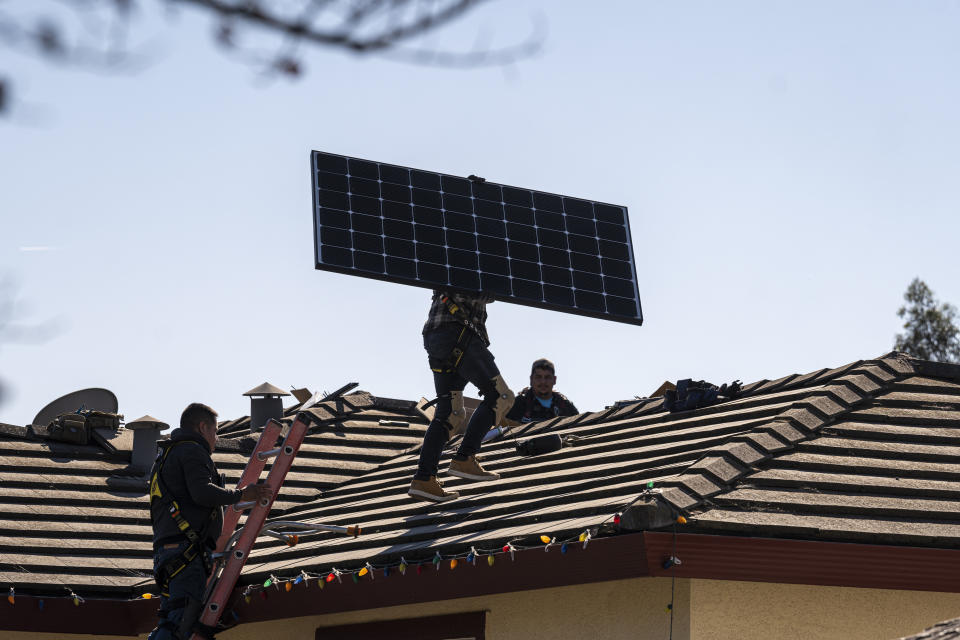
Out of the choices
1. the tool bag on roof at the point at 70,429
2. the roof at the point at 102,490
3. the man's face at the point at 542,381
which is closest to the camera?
the roof at the point at 102,490

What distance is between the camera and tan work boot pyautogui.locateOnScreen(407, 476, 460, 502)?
10.0 metres

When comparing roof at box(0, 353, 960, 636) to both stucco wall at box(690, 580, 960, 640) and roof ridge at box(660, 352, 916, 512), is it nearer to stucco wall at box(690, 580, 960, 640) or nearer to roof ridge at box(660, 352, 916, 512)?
roof ridge at box(660, 352, 916, 512)

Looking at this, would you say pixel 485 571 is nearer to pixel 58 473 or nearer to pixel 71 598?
pixel 71 598

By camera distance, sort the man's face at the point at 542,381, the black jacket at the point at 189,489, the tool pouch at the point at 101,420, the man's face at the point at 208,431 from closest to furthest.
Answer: the black jacket at the point at 189,489 < the man's face at the point at 208,431 < the tool pouch at the point at 101,420 < the man's face at the point at 542,381

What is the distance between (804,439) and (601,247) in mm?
3770

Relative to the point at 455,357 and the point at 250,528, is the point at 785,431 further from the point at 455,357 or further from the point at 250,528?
the point at 250,528

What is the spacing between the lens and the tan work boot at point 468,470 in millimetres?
10289

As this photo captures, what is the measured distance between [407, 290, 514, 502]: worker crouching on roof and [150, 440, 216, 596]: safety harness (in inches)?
76.6

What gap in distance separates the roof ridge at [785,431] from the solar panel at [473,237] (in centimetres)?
221

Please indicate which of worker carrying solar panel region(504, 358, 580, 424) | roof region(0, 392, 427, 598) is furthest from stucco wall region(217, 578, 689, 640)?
worker carrying solar panel region(504, 358, 580, 424)

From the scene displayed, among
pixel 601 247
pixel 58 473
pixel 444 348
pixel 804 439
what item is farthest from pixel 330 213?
pixel 804 439

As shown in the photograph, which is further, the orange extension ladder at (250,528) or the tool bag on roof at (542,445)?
the tool bag on roof at (542,445)

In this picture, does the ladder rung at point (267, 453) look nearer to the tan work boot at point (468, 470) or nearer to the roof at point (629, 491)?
the roof at point (629, 491)

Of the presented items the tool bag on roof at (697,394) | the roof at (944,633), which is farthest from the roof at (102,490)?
the roof at (944,633)
